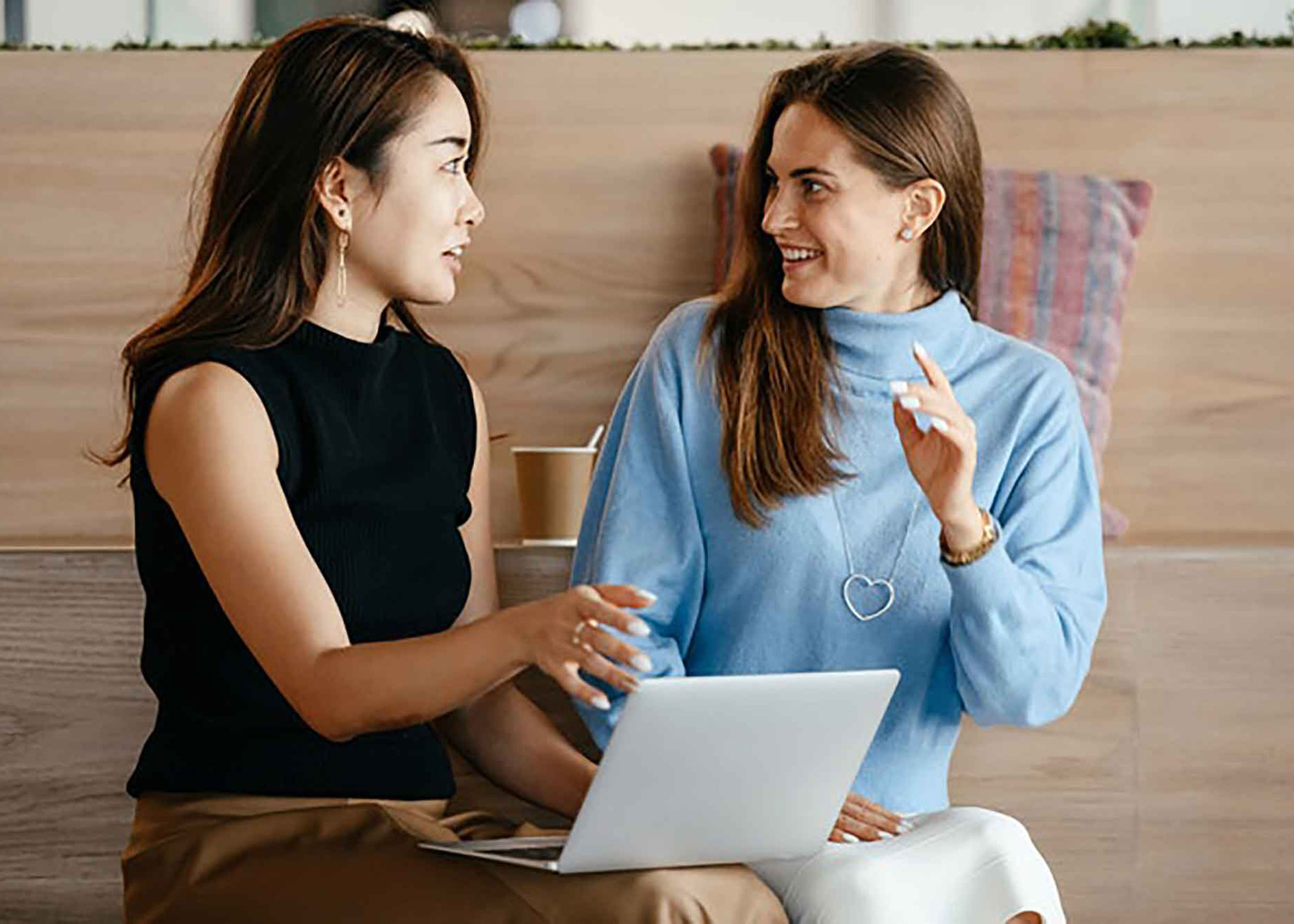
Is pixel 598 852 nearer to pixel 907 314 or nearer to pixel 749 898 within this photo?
pixel 749 898

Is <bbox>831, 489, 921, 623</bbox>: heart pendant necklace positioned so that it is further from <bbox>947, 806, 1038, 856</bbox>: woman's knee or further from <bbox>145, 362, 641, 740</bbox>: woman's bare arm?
<bbox>145, 362, 641, 740</bbox>: woman's bare arm

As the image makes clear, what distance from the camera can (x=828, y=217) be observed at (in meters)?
1.51

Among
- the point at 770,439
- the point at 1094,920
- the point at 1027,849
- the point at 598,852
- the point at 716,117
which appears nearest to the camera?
the point at 598,852

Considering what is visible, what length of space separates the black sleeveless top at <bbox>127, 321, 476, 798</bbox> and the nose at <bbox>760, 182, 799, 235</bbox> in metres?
0.31

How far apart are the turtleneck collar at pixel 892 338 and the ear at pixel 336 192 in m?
0.40

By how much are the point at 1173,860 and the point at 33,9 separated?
144 cm

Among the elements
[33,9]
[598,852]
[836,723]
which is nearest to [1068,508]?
[836,723]

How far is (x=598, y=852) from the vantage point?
116 centimetres

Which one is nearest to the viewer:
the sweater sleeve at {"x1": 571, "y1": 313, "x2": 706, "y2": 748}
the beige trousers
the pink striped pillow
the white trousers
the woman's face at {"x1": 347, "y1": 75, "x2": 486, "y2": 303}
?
the beige trousers

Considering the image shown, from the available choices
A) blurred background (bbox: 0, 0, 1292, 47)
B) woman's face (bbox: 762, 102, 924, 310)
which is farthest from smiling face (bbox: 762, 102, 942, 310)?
blurred background (bbox: 0, 0, 1292, 47)

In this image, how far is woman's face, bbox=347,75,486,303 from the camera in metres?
1.40

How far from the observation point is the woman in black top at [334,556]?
1199mm

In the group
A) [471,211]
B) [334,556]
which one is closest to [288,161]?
[471,211]

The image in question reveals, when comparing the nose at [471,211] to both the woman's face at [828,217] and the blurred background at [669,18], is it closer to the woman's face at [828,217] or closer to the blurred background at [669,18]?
the woman's face at [828,217]
